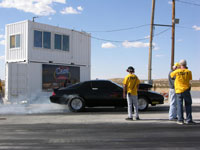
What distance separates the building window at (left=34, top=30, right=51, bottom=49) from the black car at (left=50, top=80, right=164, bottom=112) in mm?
7033

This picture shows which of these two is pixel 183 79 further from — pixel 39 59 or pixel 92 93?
pixel 39 59

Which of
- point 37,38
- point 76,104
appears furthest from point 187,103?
point 37,38

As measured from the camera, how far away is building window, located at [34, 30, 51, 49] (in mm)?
17062

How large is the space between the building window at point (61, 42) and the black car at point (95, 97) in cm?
780

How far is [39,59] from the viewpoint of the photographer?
16984 mm

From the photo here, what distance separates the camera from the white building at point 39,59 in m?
15.7

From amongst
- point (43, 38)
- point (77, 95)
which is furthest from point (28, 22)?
point (77, 95)

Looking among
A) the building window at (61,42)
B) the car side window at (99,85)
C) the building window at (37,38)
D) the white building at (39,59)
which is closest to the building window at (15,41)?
the white building at (39,59)

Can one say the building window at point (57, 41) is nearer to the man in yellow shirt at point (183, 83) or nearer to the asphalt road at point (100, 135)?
the asphalt road at point (100, 135)

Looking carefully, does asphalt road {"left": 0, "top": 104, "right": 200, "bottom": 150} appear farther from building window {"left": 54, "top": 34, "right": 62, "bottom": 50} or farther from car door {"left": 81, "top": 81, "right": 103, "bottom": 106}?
building window {"left": 54, "top": 34, "right": 62, "bottom": 50}

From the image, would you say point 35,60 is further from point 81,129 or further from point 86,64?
point 81,129

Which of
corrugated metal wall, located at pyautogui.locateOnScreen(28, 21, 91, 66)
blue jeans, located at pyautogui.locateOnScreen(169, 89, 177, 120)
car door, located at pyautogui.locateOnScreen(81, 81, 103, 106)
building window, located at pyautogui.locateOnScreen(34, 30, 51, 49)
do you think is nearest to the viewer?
blue jeans, located at pyautogui.locateOnScreen(169, 89, 177, 120)

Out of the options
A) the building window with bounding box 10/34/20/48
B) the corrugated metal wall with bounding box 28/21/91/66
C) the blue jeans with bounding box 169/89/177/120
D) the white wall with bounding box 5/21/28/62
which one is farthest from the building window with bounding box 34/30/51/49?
the blue jeans with bounding box 169/89/177/120

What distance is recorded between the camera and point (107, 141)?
536 centimetres
